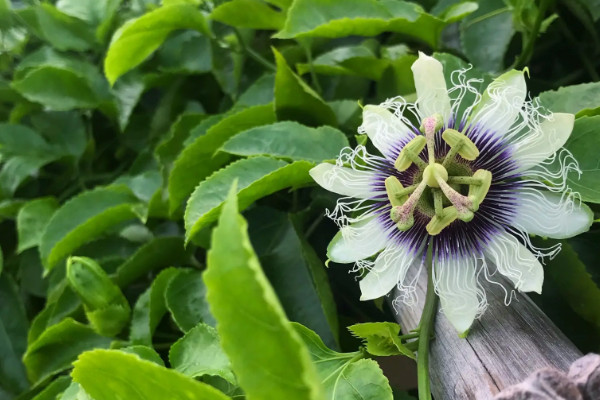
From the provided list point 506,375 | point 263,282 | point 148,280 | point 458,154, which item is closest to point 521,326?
point 506,375

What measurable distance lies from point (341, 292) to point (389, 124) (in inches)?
15.2

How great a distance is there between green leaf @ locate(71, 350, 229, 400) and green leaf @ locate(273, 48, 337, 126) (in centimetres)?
41

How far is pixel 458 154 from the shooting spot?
0.51 metres

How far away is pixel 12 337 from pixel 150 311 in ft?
1.26

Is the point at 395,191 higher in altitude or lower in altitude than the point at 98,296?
higher

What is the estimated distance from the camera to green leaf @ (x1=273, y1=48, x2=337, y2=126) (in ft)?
2.33

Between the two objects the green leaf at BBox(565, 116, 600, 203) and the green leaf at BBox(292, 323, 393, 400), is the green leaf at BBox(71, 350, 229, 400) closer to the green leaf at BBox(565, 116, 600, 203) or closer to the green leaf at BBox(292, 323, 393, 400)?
the green leaf at BBox(292, 323, 393, 400)

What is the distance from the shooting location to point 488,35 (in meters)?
0.84

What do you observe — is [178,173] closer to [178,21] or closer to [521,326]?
[178,21]

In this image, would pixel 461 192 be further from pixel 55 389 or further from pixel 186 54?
pixel 186 54

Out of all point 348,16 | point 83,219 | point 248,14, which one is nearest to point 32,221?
point 83,219

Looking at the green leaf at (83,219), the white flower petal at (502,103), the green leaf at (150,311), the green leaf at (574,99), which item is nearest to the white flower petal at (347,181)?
the white flower petal at (502,103)

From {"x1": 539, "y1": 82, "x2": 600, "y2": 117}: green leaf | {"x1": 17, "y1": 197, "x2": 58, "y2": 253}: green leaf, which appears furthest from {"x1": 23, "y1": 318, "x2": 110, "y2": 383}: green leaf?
{"x1": 539, "y1": 82, "x2": 600, "y2": 117}: green leaf

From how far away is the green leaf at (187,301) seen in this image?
0.71 metres
